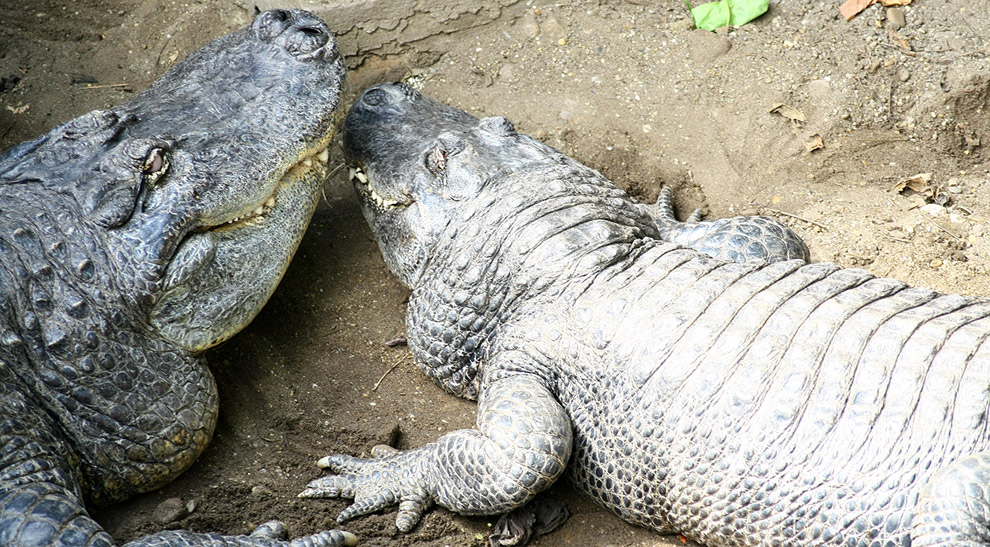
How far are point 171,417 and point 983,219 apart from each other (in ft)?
13.6

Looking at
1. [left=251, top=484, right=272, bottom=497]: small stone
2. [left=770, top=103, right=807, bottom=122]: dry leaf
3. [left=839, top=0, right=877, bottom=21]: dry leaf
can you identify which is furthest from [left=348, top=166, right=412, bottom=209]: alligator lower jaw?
[left=839, top=0, right=877, bottom=21]: dry leaf

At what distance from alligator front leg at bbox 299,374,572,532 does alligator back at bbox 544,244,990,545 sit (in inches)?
7.4

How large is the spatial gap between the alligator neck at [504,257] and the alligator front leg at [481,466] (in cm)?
30

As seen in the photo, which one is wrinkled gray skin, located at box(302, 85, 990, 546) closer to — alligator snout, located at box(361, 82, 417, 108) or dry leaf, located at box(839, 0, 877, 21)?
alligator snout, located at box(361, 82, 417, 108)

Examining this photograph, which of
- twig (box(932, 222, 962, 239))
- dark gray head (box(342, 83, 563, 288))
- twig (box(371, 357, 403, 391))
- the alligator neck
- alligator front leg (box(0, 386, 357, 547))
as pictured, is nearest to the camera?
alligator front leg (box(0, 386, 357, 547))

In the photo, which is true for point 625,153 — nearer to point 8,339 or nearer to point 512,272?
point 512,272

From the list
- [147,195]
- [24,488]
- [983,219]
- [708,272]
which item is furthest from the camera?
[983,219]

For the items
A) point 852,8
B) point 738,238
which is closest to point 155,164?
point 738,238

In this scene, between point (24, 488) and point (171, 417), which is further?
point (171, 417)

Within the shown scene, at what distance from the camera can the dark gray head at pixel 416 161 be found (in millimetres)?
3656

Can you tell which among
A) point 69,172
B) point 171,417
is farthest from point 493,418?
point 69,172

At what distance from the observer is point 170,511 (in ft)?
10.5

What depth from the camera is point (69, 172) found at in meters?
3.12

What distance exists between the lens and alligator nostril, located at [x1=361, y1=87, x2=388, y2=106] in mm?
4109
